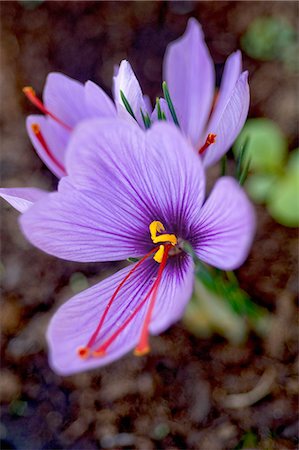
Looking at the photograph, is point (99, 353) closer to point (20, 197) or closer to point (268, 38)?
point (20, 197)

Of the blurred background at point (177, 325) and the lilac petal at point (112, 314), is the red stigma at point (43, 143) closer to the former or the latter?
the lilac petal at point (112, 314)

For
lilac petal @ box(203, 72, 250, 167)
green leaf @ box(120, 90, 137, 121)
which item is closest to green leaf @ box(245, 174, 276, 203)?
lilac petal @ box(203, 72, 250, 167)

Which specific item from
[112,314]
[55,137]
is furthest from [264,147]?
[112,314]

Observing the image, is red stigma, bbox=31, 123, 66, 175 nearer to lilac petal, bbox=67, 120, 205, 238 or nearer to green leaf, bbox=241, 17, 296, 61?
lilac petal, bbox=67, 120, 205, 238

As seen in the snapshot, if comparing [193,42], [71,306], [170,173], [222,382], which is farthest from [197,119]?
[222,382]

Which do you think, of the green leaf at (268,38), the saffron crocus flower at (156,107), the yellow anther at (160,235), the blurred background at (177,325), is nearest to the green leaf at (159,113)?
the saffron crocus flower at (156,107)

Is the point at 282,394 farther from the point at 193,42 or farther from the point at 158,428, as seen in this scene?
the point at 193,42

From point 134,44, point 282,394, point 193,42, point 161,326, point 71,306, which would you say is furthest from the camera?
point 134,44
